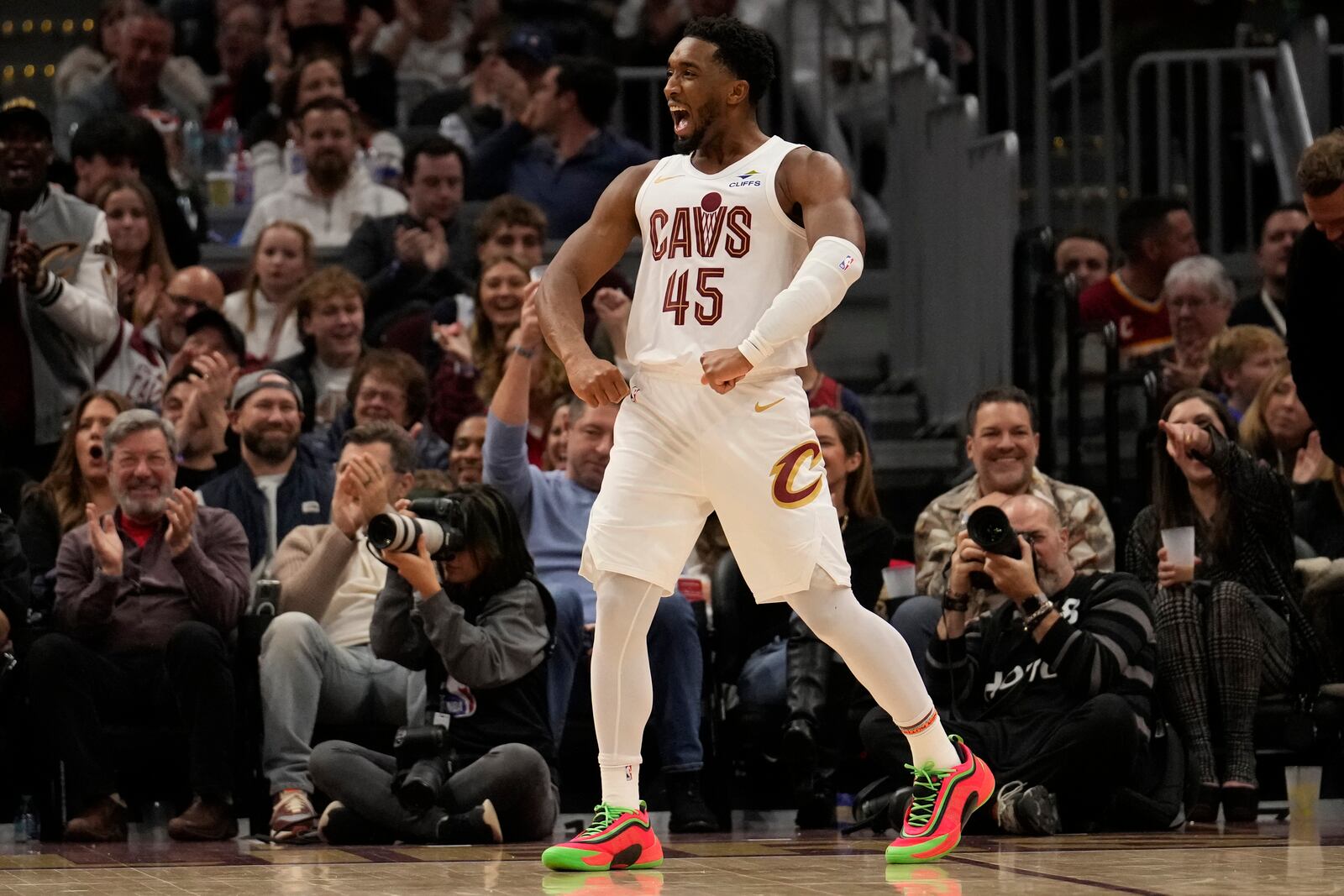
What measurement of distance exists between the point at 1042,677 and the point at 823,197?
213 centimetres

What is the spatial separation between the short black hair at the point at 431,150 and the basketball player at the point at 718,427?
193 inches

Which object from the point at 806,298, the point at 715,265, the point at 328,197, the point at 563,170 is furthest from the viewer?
the point at 328,197

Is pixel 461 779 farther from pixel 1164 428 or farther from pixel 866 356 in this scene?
Result: pixel 866 356

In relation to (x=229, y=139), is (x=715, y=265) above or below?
below

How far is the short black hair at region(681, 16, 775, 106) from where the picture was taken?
18.4 ft

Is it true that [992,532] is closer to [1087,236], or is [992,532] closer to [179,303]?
[1087,236]

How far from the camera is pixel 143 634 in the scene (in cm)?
739

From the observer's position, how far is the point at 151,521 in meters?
7.57

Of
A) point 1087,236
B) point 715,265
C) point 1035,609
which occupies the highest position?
point 1087,236

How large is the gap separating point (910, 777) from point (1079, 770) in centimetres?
54

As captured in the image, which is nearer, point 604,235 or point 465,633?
point 604,235

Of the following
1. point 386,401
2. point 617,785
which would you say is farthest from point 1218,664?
point 386,401

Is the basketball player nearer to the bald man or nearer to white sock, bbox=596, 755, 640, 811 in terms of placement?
white sock, bbox=596, 755, 640, 811

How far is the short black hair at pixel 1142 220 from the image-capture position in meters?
10.3
